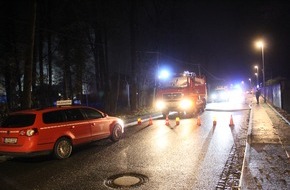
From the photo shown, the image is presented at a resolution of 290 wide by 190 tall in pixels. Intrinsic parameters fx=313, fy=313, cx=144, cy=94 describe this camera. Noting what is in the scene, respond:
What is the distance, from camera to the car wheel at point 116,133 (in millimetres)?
12523

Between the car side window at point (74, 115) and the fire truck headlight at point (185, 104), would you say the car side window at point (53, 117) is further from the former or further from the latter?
the fire truck headlight at point (185, 104)

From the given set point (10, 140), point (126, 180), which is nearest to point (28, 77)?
point (10, 140)

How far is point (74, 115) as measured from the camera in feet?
35.3

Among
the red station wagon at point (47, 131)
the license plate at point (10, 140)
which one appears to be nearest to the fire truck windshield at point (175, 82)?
the red station wagon at point (47, 131)

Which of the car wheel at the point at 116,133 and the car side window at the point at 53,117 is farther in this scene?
the car wheel at the point at 116,133

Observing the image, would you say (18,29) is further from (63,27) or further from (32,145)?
(32,145)

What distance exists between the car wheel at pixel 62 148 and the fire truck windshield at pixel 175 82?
12941 mm

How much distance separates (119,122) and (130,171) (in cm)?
508

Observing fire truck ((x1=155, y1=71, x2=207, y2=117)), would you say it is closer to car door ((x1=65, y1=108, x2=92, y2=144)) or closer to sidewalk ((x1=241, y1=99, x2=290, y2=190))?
sidewalk ((x1=241, y1=99, x2=290, y2=190))

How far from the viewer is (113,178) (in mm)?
7504

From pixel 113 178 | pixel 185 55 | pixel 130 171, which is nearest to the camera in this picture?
pixel 113 178

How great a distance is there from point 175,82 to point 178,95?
1180 millimetres

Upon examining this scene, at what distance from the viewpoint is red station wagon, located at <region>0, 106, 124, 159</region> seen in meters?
9.14

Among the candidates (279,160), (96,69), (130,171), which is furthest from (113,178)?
(96,69)
